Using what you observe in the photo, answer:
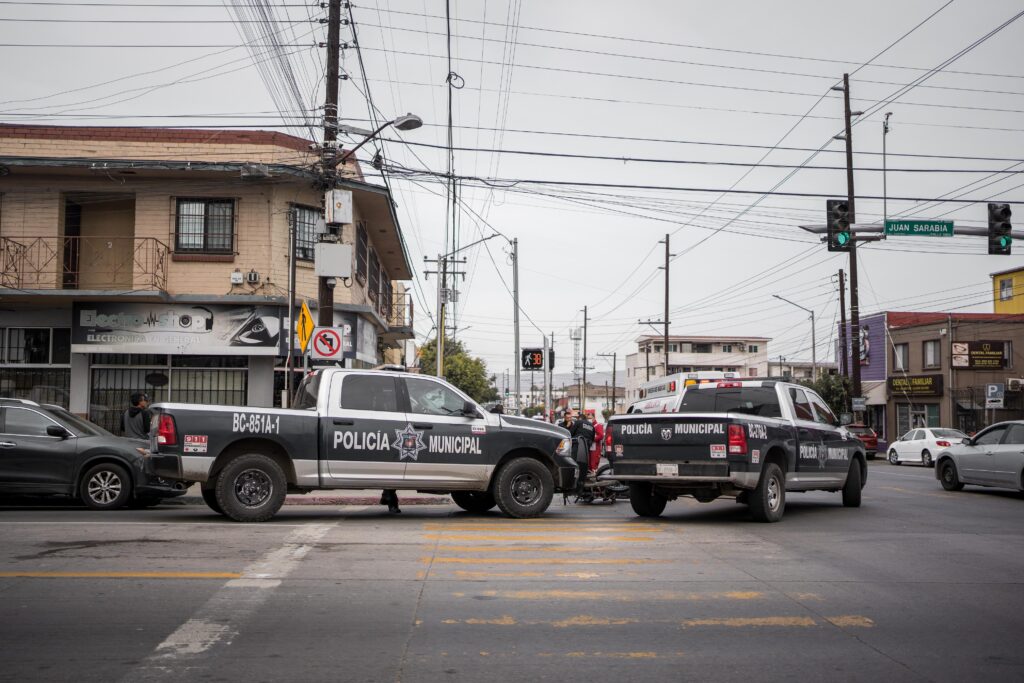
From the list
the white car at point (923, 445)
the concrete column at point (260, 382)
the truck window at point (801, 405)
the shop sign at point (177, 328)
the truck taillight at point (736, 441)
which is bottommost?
the white car at point (923, 445)

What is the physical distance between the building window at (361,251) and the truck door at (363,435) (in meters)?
13.9

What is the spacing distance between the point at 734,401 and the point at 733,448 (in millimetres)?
2036

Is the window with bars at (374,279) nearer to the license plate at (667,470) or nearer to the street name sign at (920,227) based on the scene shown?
the street name sign at (920,227)

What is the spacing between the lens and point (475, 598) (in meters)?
7.66

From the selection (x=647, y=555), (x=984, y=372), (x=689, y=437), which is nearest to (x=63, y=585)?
(x=647, y=555)

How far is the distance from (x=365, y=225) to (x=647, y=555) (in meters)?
21.2

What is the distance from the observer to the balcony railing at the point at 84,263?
74.8ft

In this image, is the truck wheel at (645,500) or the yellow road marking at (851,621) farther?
the truck wheel at (645,500)

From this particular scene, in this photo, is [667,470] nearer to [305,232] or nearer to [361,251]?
[305,232]

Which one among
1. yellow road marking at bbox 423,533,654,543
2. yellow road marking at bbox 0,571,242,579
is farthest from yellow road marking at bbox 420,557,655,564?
yellow road marking at bbox 0,571,242,579

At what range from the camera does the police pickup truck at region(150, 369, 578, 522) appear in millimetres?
11625

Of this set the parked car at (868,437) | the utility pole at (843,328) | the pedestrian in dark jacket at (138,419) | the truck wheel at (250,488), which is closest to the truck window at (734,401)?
the truck wheel at (250,488)

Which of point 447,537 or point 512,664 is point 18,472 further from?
point 512,664

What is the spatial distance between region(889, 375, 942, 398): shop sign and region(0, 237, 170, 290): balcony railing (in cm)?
3843
